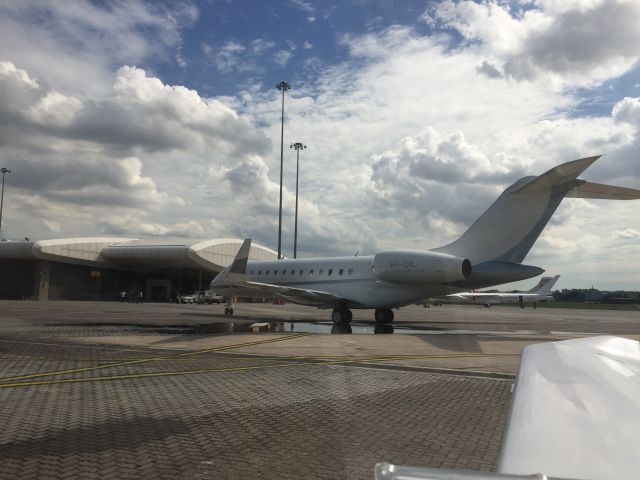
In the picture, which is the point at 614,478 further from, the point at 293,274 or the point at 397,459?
the point at 293,274

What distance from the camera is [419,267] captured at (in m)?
23.3

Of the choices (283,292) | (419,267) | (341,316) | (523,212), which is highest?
Result: (523,212)

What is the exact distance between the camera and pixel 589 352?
3799 mm

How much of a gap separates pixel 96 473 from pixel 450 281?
19.2m

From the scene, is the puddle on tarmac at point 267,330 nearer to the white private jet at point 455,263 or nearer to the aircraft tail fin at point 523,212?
the white private jet at point 455,263

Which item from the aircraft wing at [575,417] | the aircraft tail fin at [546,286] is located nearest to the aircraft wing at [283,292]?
the aircraft wing at [575,417]

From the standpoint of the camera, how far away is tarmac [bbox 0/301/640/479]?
5.41 meters

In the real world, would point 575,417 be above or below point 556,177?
below

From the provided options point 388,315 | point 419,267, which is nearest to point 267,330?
point 419,267

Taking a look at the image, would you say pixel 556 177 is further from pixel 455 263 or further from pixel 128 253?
pixel 128 253

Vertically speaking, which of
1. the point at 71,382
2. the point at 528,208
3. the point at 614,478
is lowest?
the point at 71,382

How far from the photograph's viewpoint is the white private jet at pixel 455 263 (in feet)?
64.9

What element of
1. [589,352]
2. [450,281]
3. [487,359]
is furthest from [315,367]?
[450,281]

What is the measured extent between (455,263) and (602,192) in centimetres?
602
